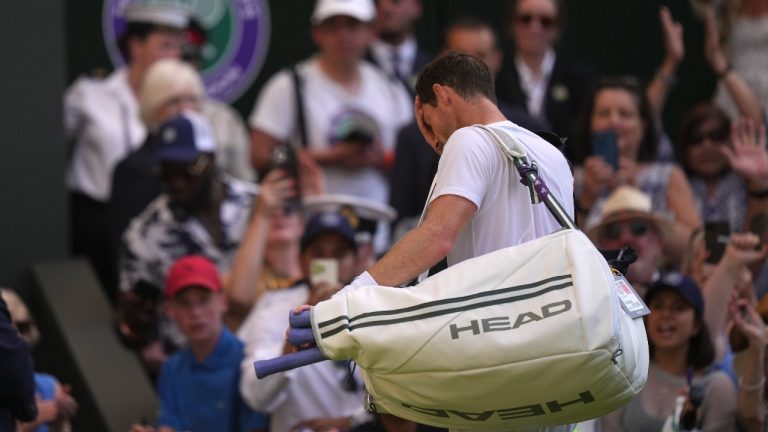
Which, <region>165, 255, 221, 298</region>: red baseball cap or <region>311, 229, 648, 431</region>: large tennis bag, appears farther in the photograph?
<region>165, 255, 221, 298</region>: red baseball cap

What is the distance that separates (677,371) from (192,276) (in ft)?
6.84

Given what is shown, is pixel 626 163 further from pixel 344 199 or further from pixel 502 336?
pixel 502 336

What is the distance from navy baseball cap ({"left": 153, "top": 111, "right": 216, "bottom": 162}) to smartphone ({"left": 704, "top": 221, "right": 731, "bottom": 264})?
2414 mm

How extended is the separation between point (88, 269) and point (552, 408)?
4.57 meters

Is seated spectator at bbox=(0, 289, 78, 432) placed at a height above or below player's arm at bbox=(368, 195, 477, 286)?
below

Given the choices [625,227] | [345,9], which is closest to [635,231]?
[625,227]

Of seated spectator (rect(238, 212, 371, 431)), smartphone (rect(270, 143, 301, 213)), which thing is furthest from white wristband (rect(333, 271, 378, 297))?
smartphone (rect(270, 143, 301, 213))

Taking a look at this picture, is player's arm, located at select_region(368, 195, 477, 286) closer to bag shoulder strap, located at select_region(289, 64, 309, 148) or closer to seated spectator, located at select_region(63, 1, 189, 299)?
bag shoulder strap, located at select_region(289, 64, 309, 148)

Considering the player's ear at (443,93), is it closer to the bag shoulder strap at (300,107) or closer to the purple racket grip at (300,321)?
the purple racket grip at (300,321)

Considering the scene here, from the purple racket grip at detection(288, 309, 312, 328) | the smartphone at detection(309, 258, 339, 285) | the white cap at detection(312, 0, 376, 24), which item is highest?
the purple racket grip at detection(288, 309, 312, 328)

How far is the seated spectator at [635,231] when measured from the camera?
24.8 ft

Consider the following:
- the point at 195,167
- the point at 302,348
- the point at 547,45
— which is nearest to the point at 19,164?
the point at 195,167

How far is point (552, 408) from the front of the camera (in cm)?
472

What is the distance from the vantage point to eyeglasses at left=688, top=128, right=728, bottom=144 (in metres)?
8.45
